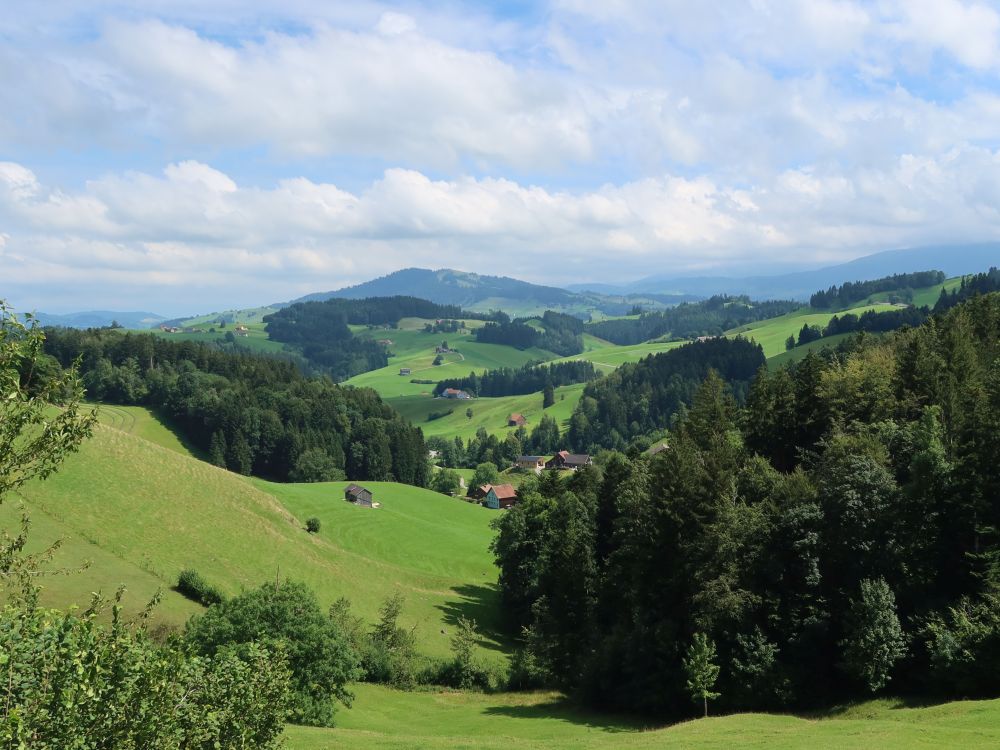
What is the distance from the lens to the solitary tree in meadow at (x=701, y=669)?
39969 millimetres

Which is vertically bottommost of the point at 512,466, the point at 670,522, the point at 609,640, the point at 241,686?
the point at 512,466

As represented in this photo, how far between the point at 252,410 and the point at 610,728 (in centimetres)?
12648

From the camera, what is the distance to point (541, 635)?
5850 centimetres

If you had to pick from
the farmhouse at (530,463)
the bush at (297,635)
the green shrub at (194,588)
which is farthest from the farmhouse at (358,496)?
the farmhouse at (530,463)

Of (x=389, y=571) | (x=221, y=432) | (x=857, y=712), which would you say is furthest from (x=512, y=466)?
(x=857, y=712)

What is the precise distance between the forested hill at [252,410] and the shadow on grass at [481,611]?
6720 cm

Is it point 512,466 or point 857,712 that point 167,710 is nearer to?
point 857,712

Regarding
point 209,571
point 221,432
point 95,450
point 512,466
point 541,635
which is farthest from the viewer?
point 512,466

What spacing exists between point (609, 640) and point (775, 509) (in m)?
13.7

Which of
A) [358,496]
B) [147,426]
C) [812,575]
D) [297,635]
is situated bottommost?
[358,496]

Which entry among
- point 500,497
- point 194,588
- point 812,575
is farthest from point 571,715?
point 500,497

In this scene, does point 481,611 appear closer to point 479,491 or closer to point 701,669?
point 701,669

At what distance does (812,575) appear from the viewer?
42.4 metres

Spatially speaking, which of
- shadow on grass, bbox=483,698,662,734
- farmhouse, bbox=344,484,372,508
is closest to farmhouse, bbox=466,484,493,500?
farmhouse, bbox=344,484,372,508
